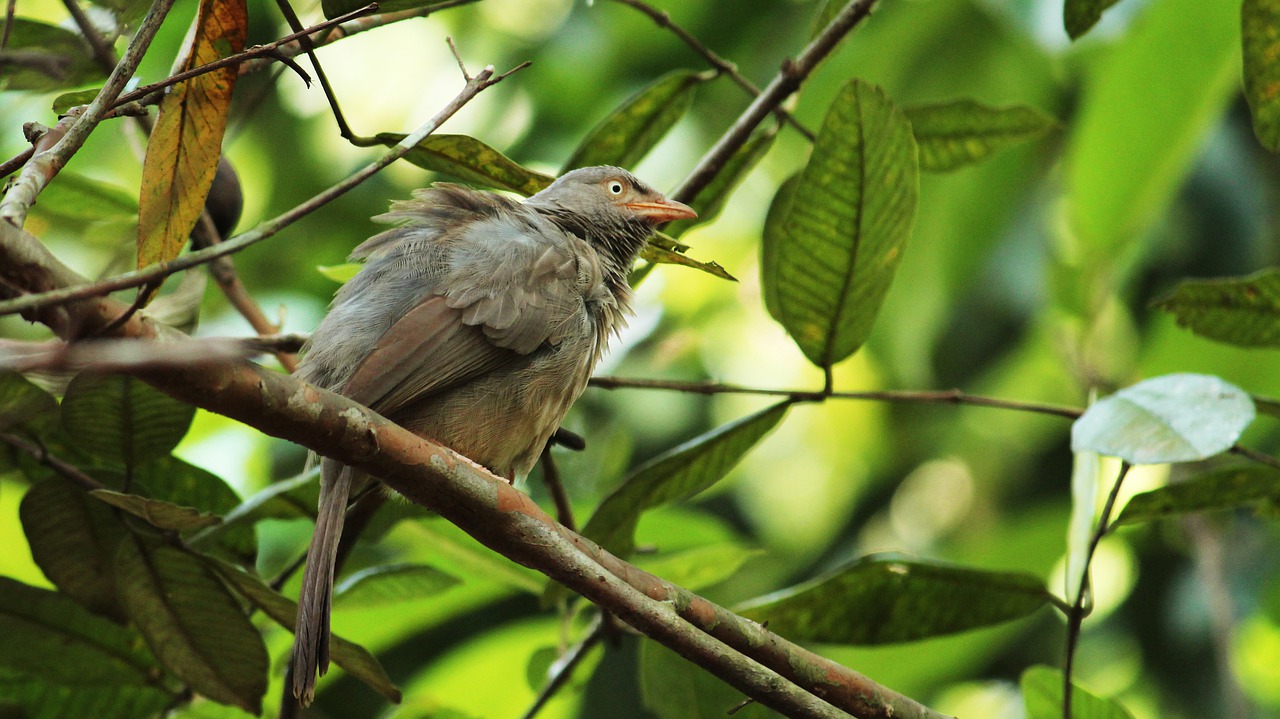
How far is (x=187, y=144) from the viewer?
2.22m

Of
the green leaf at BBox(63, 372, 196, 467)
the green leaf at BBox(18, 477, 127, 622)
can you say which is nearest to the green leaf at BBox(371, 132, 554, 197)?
the green leaf at BBox(63, 372, 196, 467)

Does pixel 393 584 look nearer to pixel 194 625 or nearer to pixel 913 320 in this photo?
pixel 194 625

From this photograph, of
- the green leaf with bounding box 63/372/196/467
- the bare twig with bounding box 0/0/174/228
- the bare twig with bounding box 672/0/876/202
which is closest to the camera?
the bare twig with bounding box 0/0/174/228

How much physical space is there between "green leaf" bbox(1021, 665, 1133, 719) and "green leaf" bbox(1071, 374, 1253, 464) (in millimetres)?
641

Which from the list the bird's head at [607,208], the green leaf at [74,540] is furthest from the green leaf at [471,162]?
the green leaf at [74,540]

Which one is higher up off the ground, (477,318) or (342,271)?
(342,271)

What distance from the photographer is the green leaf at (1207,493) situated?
2736 mm

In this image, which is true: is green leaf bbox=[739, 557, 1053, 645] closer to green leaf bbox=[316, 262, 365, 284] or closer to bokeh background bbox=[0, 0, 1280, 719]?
bokeh background bbox=[0, 0, 1280, 719]

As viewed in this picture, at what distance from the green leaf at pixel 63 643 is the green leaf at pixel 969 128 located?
2580mm

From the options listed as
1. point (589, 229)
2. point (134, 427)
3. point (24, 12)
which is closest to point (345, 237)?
point (24, 12)

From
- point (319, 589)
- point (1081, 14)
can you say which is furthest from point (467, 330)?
point (1081, 14)

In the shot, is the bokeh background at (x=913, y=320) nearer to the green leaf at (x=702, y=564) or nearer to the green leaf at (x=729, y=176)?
the green leaf at (x=729, y=176)

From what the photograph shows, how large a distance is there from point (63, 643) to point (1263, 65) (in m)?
3.27

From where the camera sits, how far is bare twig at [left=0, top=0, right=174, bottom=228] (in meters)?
1.73
